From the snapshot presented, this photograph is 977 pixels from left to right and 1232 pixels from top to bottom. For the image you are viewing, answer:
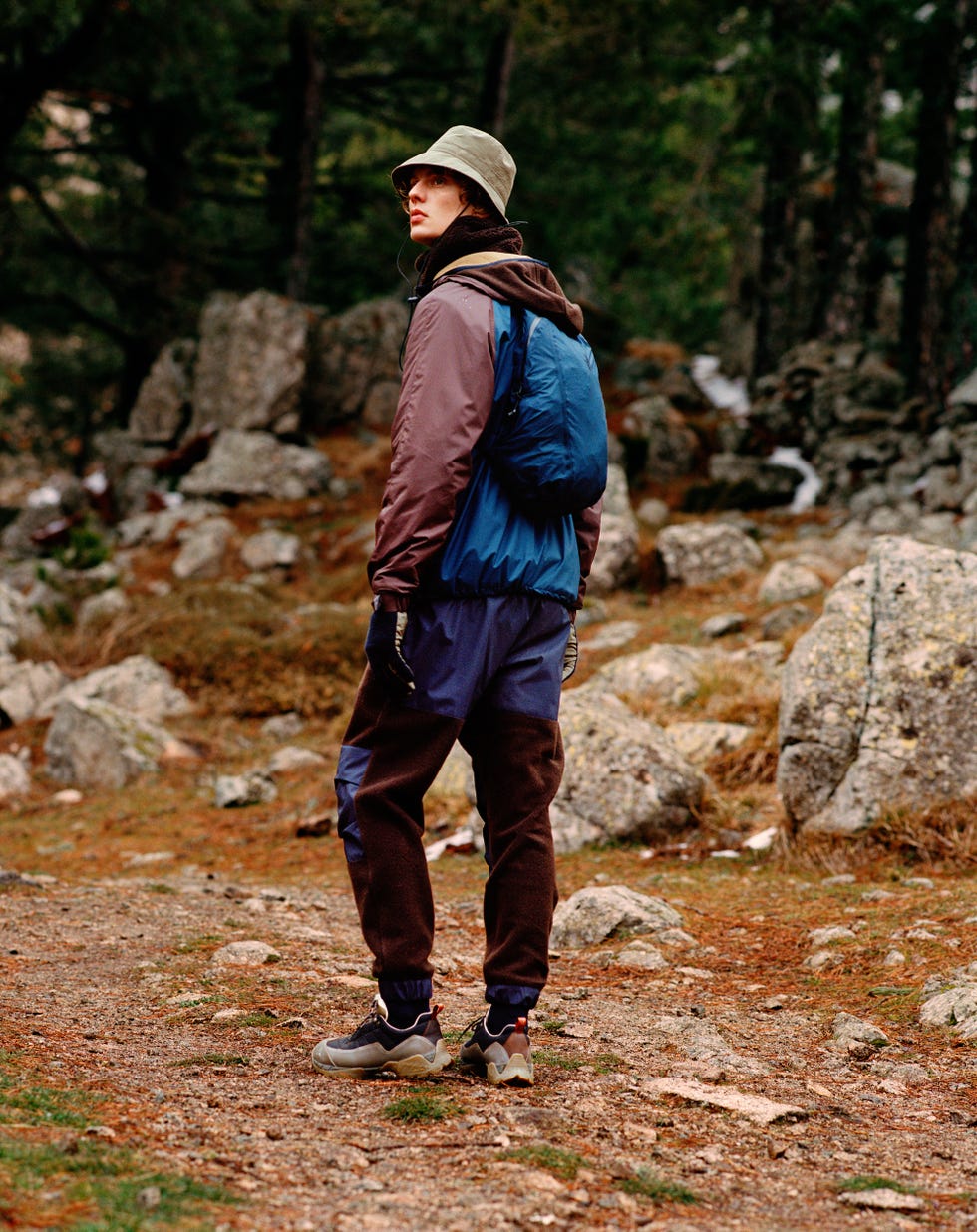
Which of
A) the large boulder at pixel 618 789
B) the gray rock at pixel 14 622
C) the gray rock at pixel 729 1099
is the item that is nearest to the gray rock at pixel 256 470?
the gray rock at pixel 14 622

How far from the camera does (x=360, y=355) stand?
61.4 ft

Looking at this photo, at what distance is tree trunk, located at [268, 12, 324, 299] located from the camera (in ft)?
61.4

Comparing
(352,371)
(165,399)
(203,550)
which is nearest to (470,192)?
(203,550)

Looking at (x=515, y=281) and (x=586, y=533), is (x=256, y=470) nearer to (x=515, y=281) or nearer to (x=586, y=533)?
(x=586, y=533)

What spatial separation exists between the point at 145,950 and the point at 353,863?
174 cm

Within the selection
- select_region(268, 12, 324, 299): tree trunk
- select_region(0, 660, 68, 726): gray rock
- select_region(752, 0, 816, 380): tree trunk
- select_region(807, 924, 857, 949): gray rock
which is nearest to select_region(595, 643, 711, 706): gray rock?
select_region(807, 924, 857, 949): gray rock

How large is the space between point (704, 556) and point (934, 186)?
22.3 ft

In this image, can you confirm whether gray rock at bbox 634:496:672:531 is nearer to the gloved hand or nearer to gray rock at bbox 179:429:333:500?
gray rock at bbox 179:429:333:500

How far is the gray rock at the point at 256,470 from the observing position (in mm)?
16609

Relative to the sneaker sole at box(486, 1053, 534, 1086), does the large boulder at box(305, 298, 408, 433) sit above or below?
above

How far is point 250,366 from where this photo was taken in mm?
17688

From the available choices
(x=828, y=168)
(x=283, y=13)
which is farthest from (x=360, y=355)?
(x=828, y=168)

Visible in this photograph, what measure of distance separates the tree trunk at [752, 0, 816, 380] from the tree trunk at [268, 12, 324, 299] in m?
6.91

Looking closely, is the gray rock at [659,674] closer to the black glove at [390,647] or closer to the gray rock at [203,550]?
the black glove at [390,647]
